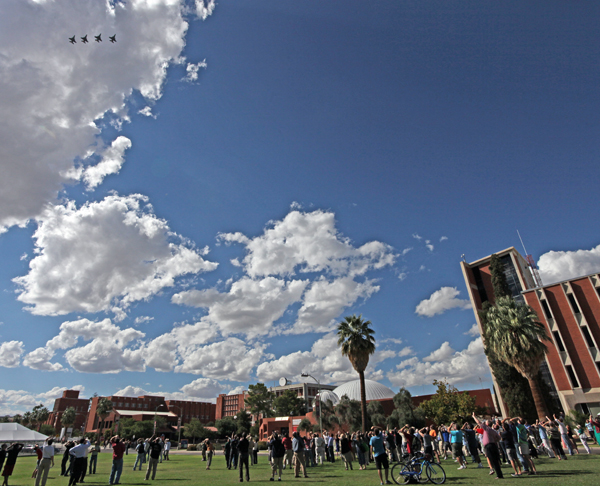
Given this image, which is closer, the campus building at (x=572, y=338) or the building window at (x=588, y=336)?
the campus building at (x=572, y=338)

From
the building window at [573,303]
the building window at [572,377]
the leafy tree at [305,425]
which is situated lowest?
the leafy tree at [305,425]

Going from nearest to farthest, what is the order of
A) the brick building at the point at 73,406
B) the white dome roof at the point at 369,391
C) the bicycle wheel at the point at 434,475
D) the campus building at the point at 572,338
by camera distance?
the bicycle wheel at the point at 434,475 < the campus building at the point at 572,338 < the white dome roof at the point at 369,391 < the brick building at the point at 73,406

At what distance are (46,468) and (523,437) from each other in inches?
694

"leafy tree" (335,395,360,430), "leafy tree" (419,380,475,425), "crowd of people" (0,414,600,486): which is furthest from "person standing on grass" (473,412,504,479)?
"leafy tree" (335,395,360,430)

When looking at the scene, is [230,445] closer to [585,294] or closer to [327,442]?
[327,442]

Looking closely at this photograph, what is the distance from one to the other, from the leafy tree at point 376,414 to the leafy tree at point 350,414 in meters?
1.96

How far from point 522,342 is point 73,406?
167 m

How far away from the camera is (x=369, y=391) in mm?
89562

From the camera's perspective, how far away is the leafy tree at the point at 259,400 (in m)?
94.0

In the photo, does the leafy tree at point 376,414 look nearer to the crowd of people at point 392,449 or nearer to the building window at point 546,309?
the building window at point 546,309

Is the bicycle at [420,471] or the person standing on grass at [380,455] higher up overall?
the person standing on grass at [380,455]

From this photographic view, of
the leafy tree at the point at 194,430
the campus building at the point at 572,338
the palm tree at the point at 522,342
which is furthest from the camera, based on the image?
the leafy tree at the point at 194,430

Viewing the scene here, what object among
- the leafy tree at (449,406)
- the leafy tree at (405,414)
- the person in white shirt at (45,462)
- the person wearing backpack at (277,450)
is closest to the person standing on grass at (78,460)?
the person in white shirt at (45,462)

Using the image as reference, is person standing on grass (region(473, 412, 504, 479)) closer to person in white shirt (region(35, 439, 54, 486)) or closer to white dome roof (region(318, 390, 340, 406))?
person in white shirt (region(35, 439, 54, 486))
